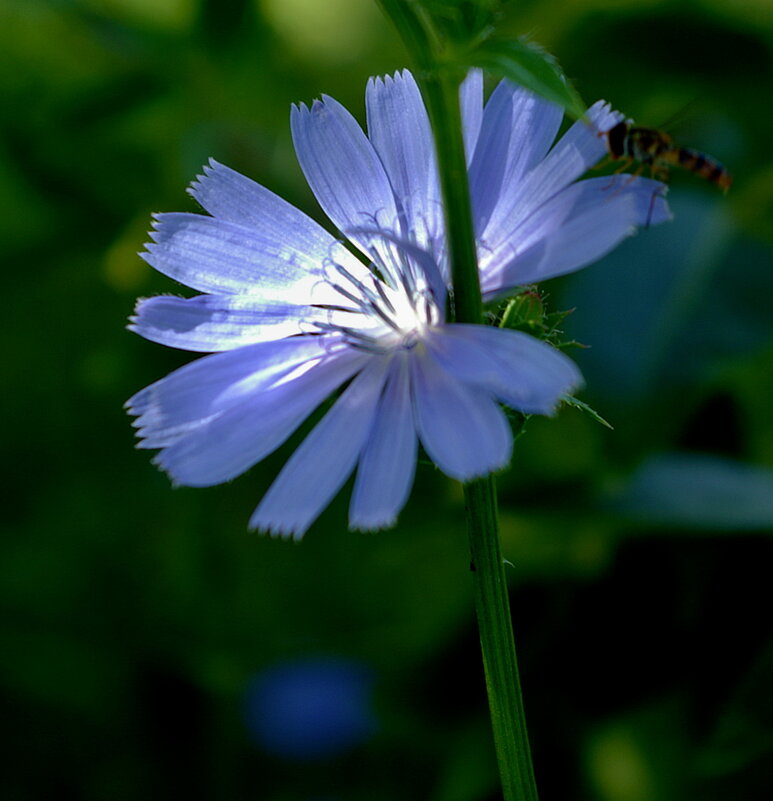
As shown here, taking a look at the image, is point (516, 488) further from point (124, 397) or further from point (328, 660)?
point (124, 397)

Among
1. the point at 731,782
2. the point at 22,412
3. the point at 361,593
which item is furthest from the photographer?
the point at 22,412

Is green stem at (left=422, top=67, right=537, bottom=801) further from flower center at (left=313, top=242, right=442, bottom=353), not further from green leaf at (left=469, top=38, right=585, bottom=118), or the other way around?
flower center at (left=313, top=242, right=442, bottom=353)

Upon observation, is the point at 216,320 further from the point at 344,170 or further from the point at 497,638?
the point at 497,638

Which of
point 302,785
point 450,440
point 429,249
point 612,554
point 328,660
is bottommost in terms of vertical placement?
point 302,785

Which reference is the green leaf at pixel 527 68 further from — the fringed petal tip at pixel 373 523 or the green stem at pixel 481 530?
the fringed petal tip at pixel 373 523

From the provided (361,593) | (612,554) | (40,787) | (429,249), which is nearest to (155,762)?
(40,787)

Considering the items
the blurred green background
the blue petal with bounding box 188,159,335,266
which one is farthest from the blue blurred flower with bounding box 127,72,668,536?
the blurred green background
